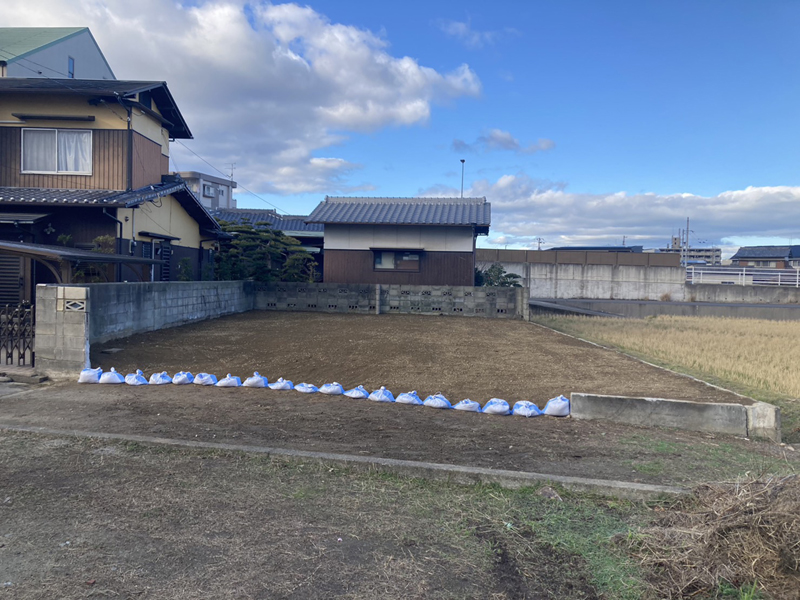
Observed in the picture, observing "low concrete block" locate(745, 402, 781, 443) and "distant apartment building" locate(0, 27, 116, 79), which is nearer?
"low concrete block" locate(745, 402, 781, 443)

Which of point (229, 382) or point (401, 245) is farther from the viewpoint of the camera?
point (401, 245)

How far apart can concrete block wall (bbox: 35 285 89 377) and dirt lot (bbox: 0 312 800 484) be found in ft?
1.65

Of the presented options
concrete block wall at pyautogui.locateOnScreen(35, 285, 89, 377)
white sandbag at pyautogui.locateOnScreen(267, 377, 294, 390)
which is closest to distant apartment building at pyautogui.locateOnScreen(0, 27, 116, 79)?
concrete block wall at pyautogui.locateOnScreen(35, 285, 89, 377)

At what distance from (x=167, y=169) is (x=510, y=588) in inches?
703

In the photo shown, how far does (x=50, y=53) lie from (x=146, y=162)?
1011 centimetres

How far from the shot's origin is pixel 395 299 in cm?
1909

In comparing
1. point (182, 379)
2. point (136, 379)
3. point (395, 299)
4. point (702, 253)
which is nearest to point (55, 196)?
→ point (136, 379)

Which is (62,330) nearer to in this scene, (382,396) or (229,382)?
(229,382)

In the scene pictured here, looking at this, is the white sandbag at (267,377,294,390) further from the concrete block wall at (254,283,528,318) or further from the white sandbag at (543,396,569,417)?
the concrete block wall at (254,283,528,318)

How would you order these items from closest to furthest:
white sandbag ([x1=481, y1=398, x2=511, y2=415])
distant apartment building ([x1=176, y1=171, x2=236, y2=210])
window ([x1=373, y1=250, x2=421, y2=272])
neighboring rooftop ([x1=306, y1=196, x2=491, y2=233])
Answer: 1. white sandbag ([x1=481, y1=398, x2=511, y2=415])
2. neighboring rooftop ([x1=306, y1=196, x2=491, y2=233])
3. window ([x1=373, y1=250, x2=421, y2=272])
4. distant apartment building ([x1=176, y1=171, x2=236, y2=210])

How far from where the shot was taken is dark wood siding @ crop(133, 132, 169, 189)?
15.2 metres

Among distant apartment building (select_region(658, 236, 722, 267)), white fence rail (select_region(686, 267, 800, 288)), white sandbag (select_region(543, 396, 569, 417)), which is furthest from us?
distant apartment building (select_region(658, 236, 722, 267))

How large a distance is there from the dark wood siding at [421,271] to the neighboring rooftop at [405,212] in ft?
4.29

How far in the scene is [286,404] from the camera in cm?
667
